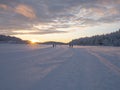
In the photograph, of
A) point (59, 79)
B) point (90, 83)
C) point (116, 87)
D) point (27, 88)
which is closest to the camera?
point (27, 88)

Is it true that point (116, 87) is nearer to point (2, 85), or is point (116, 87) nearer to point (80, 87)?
point (80, 87)

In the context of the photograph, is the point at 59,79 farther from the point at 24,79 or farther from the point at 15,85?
the point at 15,85

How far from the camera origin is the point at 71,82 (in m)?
9.08

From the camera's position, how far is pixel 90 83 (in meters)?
9.02

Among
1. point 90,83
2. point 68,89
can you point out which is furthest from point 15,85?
point 90,83

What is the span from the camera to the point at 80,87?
8266mm

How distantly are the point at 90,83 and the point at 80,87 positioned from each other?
88 centimetres

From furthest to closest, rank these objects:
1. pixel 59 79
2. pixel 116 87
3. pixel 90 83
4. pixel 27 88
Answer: pixel 59 79, pixel 90 83, pixel 116 87, pixel 27 88

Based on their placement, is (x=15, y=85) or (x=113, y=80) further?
(x=113, y=80)

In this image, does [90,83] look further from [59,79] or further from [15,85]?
[15,85]

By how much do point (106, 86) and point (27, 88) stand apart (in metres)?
2.91

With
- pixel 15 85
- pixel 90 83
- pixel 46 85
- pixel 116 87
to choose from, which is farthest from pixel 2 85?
pixel 116 87

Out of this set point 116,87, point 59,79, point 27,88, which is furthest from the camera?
point 59,79

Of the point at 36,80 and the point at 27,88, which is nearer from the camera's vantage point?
the point at 27,88
